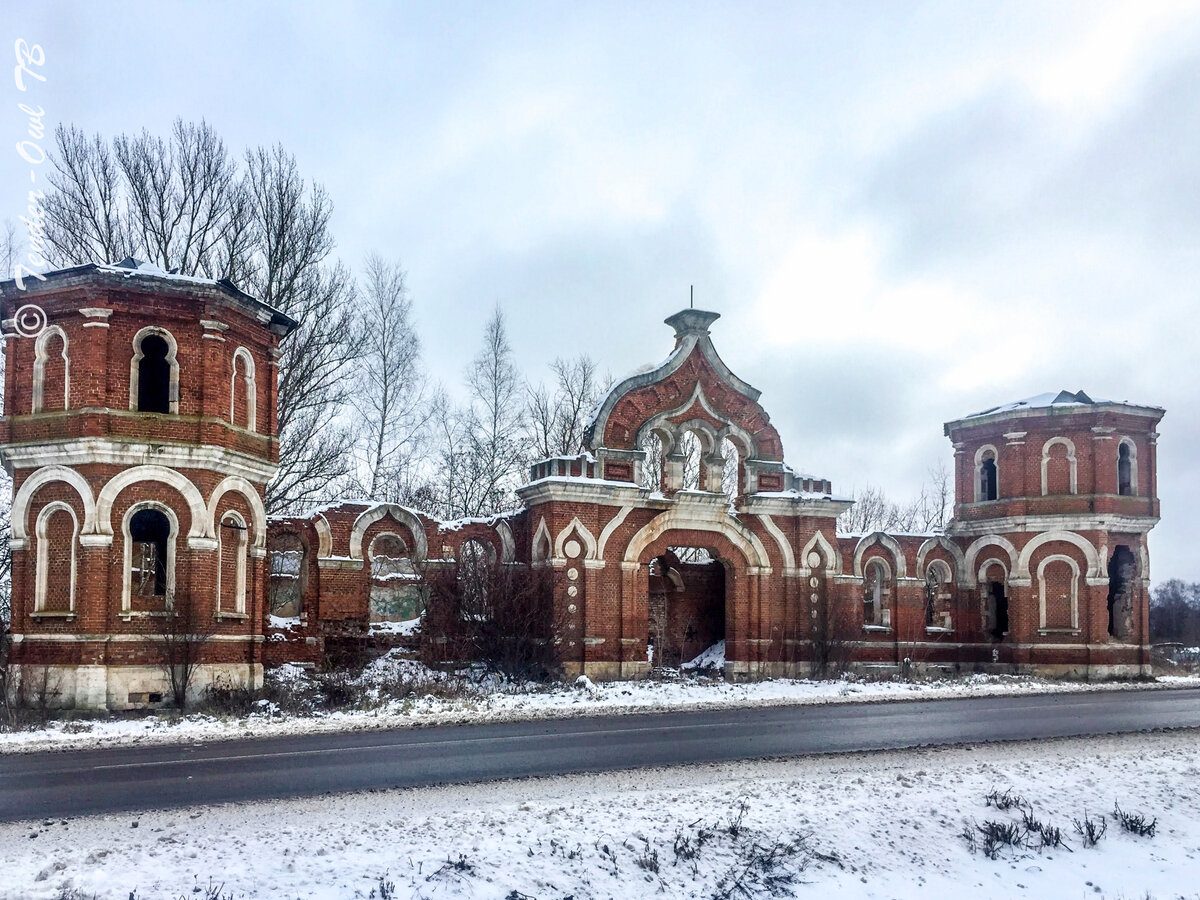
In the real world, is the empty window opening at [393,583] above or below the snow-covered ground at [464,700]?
above

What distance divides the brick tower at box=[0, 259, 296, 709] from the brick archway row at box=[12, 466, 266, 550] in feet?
0.09

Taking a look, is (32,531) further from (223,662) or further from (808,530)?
(808,530)

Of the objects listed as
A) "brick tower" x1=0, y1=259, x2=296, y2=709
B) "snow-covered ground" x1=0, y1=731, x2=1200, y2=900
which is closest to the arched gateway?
"brick tower" x1=0, y1=259, x2=296, y2=709

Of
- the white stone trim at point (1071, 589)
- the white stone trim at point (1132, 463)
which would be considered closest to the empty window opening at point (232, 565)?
the white stone trim at point (1071, 589)

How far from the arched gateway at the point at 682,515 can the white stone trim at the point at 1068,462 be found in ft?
23.9

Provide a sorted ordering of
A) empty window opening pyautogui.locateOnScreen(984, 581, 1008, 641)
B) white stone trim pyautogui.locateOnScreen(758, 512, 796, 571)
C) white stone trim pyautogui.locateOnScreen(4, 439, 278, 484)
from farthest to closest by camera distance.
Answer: empty window opening pyautogui.locateOnScreen(984, 581, 1008, 641) < white stone trim pyautogui.locateOnScreen(758, 512, 796, 571) < white stone trim pyautogui.locateOnScreen(4, 439, 278, 484)

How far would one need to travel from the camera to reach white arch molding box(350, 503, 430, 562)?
25.0 m

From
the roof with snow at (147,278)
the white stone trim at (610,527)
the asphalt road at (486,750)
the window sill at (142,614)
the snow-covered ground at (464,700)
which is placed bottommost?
the snow-covered ground at (464,700)

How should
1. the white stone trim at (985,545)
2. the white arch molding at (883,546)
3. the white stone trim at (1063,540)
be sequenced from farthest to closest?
the white stone trim at (985,545) < the white stone trim at (1063,540) < the white arch molding at (883,546)

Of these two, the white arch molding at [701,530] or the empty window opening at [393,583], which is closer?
the empty window opening at [393,583]

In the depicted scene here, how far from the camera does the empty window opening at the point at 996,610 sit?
33.4 meters

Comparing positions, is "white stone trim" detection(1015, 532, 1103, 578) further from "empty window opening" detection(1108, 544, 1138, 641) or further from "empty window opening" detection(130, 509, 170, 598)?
"empty window opening" detection(130, 509, 170, 598)

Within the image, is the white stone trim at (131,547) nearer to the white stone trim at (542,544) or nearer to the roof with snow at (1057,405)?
the white stone trim at (542,544)

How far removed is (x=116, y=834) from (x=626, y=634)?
720 inches
